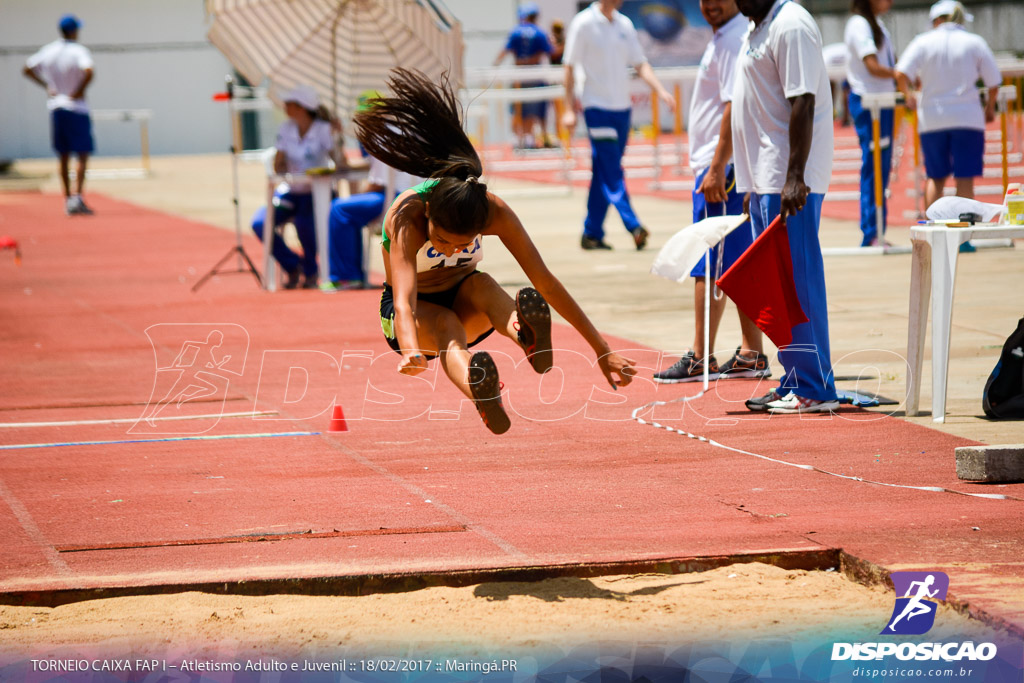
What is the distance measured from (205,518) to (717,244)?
374 cm

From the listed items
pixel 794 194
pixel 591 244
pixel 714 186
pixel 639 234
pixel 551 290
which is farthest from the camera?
pixel 591 244

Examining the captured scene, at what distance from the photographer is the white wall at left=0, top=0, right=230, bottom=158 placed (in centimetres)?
3609

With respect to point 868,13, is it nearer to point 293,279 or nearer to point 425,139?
point 293,279

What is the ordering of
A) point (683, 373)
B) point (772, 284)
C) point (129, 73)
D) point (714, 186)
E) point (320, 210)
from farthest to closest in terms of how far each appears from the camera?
point (129, 73)
point (320, 210)
point (683, 373)
point (714, 186)
point (772, 284)

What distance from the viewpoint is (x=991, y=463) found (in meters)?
5.45

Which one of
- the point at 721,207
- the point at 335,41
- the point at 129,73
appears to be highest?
the point at 335,41

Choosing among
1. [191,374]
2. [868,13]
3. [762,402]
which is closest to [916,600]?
[762,402]

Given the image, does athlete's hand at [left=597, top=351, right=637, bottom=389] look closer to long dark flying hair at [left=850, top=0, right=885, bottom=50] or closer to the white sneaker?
the white sneaker

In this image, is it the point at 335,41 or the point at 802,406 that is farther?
the point at 335,41

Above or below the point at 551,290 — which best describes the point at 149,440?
below

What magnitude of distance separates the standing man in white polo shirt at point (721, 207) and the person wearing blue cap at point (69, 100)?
14644 millimetres

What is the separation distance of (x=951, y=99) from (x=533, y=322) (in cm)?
813

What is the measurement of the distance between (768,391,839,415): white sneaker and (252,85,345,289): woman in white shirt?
643cm

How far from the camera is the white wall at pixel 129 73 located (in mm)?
36094
